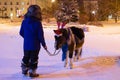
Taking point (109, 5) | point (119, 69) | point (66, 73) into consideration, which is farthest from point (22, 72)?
point (109, 5)

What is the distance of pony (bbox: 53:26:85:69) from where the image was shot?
10.1 m

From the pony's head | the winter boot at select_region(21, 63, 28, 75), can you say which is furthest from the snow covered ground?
the pony's head

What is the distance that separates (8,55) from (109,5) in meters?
38.3

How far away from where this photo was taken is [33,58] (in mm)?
9328

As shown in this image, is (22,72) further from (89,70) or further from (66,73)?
(89,70)

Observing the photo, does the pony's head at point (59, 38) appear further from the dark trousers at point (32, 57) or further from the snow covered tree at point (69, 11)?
the snow covered tree at point (69, 11)

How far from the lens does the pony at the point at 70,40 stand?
10.1 metres

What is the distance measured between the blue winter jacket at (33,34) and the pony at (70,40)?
2.74 ft

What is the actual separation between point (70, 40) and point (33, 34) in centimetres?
162

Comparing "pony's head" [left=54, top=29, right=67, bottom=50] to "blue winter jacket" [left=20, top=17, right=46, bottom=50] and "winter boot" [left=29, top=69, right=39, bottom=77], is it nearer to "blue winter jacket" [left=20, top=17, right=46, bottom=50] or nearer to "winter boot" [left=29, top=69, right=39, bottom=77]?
"blue winter jacket" [left=20, top=17, right=46, bottom=50]

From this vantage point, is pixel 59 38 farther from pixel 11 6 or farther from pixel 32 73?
pixel 11 6

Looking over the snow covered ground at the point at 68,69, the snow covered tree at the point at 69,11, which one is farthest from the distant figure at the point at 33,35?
the snow covered tree at the point at 69,11

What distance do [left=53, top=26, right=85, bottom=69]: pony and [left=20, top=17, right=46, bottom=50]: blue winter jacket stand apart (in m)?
0.84

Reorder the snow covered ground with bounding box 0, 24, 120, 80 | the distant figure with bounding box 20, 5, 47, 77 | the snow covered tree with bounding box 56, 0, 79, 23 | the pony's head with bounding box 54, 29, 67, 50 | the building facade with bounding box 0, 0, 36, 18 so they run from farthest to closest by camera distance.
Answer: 1. the building facade with bounding box 0, 0, 36, 18
2. the snow covered tree with bounding box 56, 0, 79, 23
3. the pony's head with bounding box 54, 29, 67, 50
4. the snow covered ground with bounding box 0, 24, 120, 80
5. the distant figure with bounding box 20, 5, 47, 77
